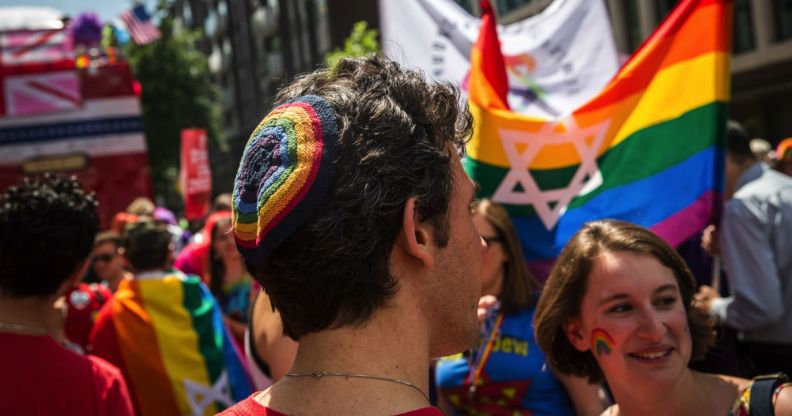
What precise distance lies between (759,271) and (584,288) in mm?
1843

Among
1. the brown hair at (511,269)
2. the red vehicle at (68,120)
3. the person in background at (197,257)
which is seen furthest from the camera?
the red vehicle at (68,120)

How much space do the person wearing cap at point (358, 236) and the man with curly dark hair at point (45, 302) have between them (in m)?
1.41

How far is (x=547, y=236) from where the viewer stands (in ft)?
12.0

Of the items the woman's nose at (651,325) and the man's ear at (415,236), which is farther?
the woman's nose at (651,325)

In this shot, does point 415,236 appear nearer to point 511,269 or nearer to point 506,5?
point 511,269

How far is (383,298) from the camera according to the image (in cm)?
146

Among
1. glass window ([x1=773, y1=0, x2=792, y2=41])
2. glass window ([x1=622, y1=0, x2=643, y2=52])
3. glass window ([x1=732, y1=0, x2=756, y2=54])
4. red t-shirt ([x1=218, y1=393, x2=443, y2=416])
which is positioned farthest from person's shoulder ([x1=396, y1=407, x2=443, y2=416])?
glass window ([x1=622, y1=0, x2=643, y2=52])

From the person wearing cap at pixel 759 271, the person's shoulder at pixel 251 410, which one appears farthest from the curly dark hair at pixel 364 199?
the person wearing cap at pixel 759 271

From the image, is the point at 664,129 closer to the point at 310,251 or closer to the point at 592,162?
the point at 592,162

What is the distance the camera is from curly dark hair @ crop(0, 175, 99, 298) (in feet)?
9.32

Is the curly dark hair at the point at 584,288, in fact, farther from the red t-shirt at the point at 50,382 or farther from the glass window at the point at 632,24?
the glass window at the point at 632,24

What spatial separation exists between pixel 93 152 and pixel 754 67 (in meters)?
15.2

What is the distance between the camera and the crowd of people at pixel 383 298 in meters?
1.43

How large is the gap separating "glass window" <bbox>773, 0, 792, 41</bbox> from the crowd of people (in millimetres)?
15623
